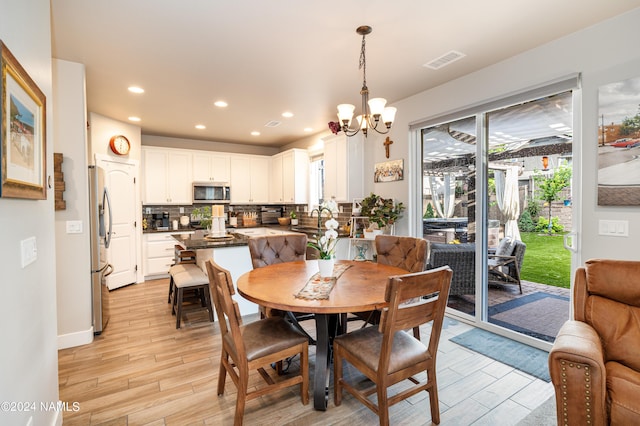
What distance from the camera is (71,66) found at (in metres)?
2.96

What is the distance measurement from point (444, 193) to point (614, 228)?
164 centimetres

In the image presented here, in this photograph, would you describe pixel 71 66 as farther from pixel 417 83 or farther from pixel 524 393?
pixel 524 393

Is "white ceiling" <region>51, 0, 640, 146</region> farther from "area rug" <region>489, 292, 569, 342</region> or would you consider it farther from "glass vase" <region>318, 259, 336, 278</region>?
"area rug" <region>489, 292, 569, 342</region>

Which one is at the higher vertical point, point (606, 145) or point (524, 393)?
point (606, 145)

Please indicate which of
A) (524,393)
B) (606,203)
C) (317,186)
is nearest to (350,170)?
(317,186)

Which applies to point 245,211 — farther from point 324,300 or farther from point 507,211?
point 324,300

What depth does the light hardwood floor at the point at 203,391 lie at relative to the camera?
1934 millimetres

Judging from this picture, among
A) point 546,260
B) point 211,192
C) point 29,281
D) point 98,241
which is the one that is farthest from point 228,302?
point 211,192

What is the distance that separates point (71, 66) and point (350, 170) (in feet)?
10.9

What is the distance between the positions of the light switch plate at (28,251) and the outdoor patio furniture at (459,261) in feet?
11.5

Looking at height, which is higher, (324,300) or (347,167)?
(347,167)

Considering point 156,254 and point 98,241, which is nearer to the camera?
point 98,241

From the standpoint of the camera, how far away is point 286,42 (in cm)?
259

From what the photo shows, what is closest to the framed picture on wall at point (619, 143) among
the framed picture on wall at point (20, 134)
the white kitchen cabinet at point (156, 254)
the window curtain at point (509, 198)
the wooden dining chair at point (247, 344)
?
the window curtain at point (509, 198)
